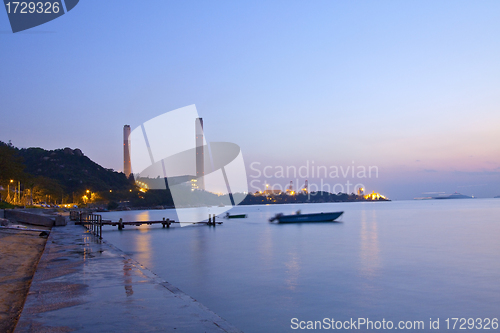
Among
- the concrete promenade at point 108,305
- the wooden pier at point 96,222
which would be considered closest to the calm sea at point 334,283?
the concrete promenade at point 108,305

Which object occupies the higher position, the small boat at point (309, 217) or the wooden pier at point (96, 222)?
the wooden pier at point (96, 222)

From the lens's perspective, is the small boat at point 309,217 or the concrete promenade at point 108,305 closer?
the concrete promenade at point 108,305

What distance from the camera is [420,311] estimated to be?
12352mm

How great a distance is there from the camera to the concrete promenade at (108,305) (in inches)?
268

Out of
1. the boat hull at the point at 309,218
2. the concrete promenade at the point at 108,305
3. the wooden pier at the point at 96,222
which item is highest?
the concrete promenade at the point at 108,305

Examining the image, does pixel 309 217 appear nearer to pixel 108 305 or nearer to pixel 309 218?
pixel 309 218

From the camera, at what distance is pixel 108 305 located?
8.23 metres

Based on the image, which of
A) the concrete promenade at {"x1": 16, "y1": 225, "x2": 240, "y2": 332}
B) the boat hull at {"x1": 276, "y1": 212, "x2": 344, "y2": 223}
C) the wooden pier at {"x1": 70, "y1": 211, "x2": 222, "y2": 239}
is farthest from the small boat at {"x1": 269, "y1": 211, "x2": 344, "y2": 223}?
the concrete promenade at {"x1": 16, "y1": 225, "x2": 240, "y2": 332}

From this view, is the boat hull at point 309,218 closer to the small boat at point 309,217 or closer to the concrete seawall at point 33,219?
the small boat at point 309,217

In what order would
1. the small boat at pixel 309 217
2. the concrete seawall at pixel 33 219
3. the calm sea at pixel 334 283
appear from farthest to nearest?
the small boat at pixel 309 217, the concrete seawall at pixel 33 219, the calm sea at pixel 334 283

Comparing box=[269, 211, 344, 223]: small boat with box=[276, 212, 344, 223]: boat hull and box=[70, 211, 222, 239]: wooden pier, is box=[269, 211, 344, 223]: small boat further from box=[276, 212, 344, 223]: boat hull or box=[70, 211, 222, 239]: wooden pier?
box=[70, 211, 222, 239]: wooden pier

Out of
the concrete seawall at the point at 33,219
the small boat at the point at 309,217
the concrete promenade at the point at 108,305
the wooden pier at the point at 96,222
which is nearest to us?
the concrete promenade at the point at 108,305

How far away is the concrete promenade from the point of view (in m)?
6.81

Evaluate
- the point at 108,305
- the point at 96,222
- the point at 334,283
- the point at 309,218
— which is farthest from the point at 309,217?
the point at 108,305
